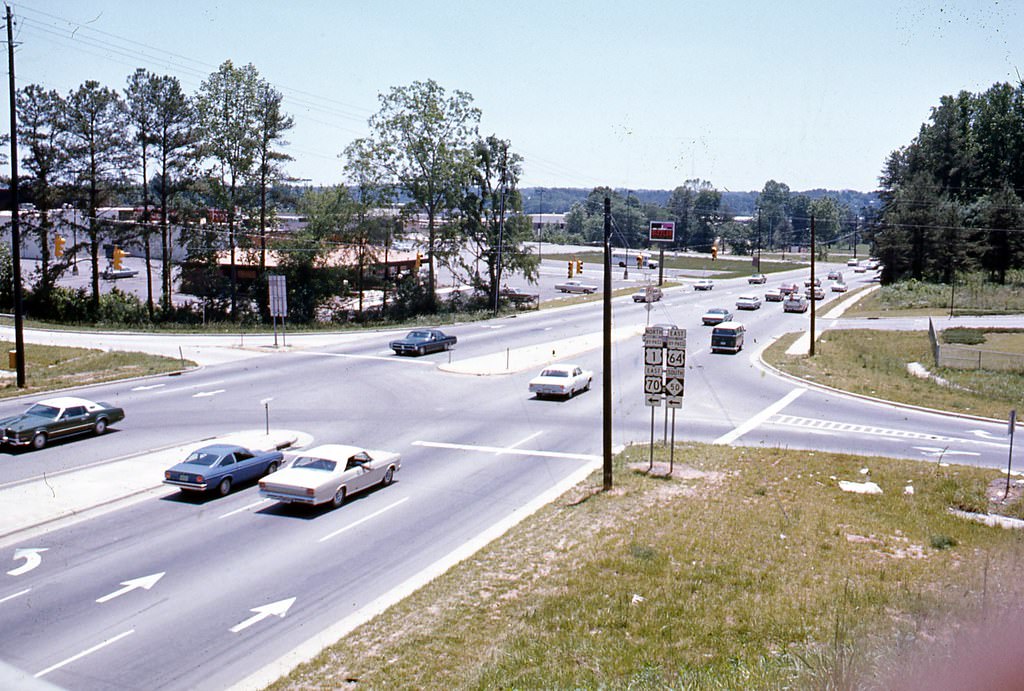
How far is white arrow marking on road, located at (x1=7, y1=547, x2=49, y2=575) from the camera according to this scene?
1588 cm

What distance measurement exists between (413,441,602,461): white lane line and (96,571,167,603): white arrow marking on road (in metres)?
11.4

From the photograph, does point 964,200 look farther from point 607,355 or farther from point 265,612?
point 265,612

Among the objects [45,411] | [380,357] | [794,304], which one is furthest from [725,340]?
[45,411]

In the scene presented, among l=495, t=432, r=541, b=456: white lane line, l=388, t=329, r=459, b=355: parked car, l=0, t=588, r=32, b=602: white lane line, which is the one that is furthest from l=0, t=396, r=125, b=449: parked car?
l=388, t=329, r=459, b=355: parked car

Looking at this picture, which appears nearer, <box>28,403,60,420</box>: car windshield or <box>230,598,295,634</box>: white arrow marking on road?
<box>230,598,295,634</box>: white arrow marking on road

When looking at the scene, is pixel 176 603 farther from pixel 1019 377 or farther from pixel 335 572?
pixel 1019 377

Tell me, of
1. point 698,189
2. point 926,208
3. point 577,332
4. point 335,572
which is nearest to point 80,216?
point 577,332

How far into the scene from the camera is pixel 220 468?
830 inches

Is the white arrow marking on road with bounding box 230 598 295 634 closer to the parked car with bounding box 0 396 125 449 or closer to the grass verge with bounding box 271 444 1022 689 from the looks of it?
the grass verge with bounding box 271 444 1022 689

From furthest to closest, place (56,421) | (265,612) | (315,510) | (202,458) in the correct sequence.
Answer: (56,421) < (202,458) < (315,510) < (265,612)

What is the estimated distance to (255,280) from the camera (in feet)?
218

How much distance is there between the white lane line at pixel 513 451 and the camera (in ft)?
82.1

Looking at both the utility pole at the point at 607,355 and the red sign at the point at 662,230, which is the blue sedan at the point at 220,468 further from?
the red sign at the point at 662,230

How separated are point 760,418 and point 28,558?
2352 cm
